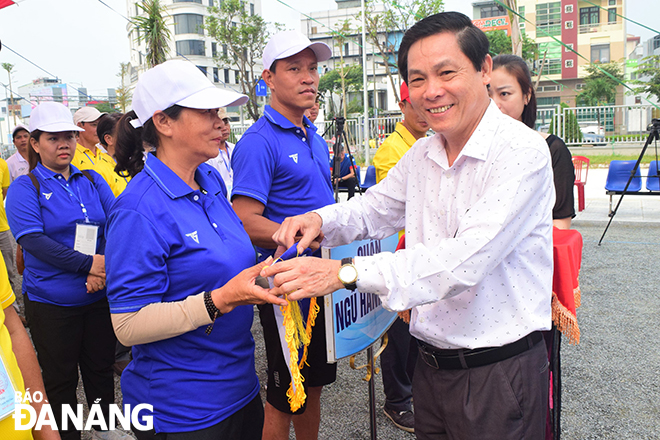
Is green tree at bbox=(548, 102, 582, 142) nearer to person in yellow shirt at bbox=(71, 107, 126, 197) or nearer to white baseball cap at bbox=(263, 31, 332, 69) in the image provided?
person in yellow shirt at bbox=(71, 107, 126, 197)

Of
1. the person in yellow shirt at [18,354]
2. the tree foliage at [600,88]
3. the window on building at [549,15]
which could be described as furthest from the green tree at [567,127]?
the window on building at [549,15]

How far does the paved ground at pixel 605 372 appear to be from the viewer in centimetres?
312

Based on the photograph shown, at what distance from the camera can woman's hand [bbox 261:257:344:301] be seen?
4.75 ft

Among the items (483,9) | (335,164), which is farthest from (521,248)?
(483,9)

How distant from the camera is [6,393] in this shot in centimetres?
134

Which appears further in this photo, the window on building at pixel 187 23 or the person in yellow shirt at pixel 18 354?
the window on building at pixel 187 23

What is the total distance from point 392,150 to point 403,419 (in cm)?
175

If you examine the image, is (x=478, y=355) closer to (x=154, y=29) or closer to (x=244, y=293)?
(x=244, y=293)

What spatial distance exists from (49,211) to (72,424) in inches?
50.7

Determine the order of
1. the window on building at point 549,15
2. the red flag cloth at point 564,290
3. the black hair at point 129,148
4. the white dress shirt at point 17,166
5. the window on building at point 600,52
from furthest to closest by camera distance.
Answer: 1. the window on building at point 549,15
2. the window on building at point 600,52
3. the white dress shirt at point 17,166
4. the black hair at point 129,148
5. the red flag cloth at point 564,290

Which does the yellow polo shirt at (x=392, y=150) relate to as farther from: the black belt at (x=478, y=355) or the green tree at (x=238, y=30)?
the green tree at (x=238, y=30)

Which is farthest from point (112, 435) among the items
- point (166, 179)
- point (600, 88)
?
point (600, 88)

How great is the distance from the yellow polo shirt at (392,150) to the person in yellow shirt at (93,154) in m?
2.53

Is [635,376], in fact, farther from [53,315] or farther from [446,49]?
[53,315]
